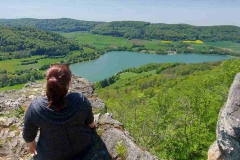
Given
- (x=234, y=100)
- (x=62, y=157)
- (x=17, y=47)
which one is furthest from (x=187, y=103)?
(x=17, y=47)

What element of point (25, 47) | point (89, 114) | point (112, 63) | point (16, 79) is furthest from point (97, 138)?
point (25, 47)

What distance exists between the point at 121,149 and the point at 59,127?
1718mm

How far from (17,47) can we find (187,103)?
185 metres

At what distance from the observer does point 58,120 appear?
4.11 m

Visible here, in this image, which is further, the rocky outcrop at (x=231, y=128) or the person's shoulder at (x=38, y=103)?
the rocky outcrop at (x=231, y=128)

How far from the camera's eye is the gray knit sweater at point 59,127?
4094mm

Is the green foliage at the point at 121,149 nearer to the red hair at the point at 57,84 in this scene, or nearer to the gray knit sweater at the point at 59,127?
the gray knit sweater at the point at 59,127

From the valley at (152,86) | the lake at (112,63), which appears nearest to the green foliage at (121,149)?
A: the valley at (152,86)

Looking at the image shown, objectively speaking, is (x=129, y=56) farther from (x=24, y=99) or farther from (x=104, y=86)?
(x=24, y=99)

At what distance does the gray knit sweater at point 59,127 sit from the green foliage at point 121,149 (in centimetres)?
93

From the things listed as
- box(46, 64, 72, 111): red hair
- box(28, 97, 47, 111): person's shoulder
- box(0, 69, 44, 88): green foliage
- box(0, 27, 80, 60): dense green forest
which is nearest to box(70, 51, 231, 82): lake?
box(0, 69, 44, 88): green foliage

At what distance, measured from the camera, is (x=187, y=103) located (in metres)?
23.2

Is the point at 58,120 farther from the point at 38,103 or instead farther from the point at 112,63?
the point at 112,63

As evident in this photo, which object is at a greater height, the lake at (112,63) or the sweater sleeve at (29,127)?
the sweater sleeve at (29,127)
